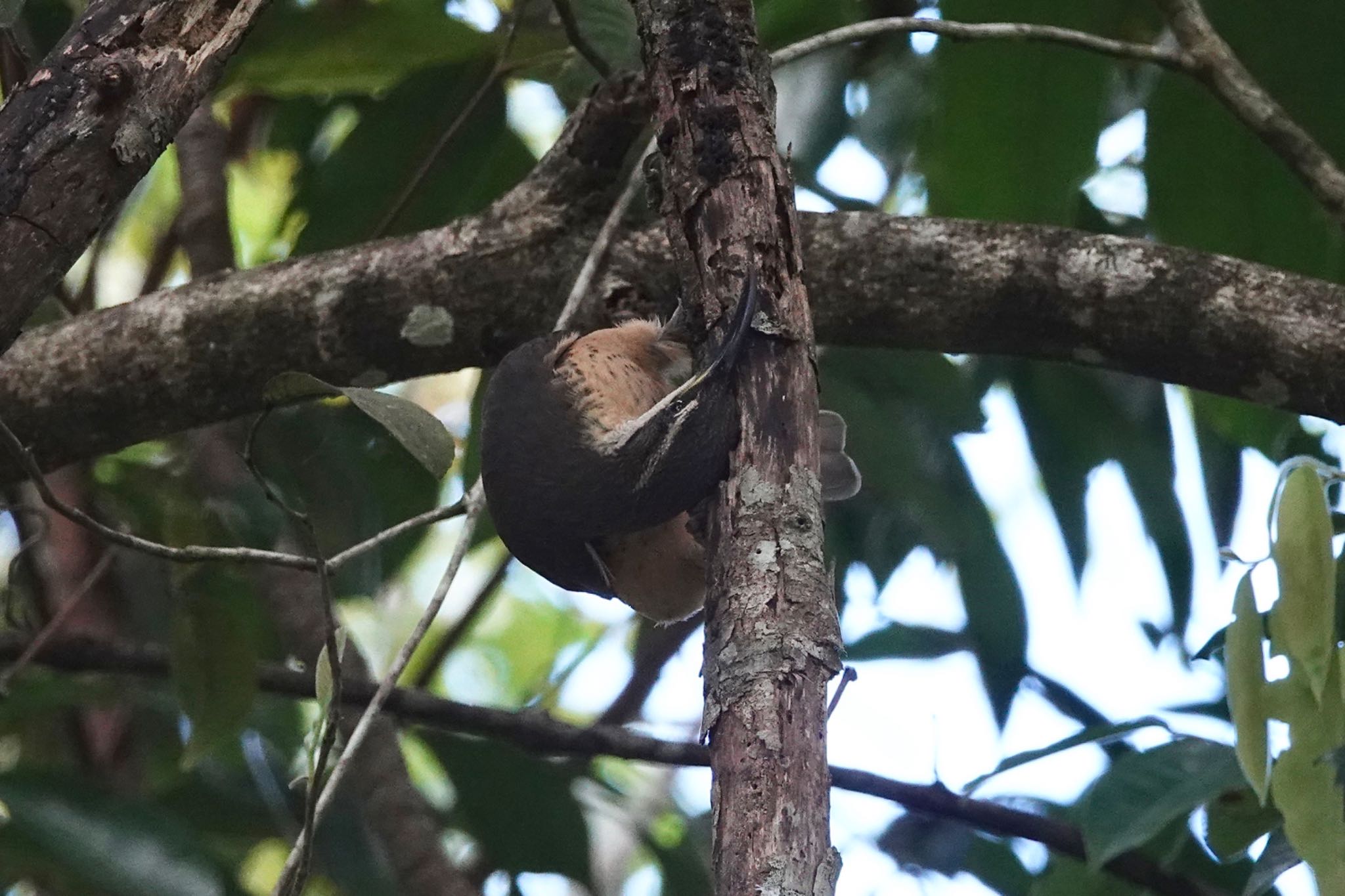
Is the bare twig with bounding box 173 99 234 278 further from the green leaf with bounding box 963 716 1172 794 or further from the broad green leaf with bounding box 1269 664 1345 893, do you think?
the broad green leaf with bounding box 1269 664 1345 893

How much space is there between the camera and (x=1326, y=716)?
1288 millimetres

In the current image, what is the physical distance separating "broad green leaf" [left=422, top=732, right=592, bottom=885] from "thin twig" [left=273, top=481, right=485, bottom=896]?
1075 mm

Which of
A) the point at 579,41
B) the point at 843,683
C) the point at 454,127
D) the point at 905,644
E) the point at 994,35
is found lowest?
the point at 843,683

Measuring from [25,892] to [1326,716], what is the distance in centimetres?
242

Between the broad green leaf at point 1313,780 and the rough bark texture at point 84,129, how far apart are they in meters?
1.10

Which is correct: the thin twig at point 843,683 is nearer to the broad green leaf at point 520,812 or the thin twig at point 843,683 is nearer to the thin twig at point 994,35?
the thin twig at point 994,35

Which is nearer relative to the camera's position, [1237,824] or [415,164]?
[1237,824]

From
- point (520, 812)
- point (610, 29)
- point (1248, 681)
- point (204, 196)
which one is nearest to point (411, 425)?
point (1248, 681)

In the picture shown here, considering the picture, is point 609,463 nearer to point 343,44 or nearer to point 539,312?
point 539,312

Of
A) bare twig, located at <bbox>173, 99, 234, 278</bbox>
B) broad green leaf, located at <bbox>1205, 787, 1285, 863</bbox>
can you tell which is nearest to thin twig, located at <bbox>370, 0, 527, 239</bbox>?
bare twig, located at <bbox>173, 99, 234, 278</bbox>

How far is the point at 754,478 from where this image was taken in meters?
1.21

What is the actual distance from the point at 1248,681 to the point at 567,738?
116cm

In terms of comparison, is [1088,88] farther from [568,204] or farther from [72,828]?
[72,828]

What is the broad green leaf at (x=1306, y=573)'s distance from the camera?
1.24m
